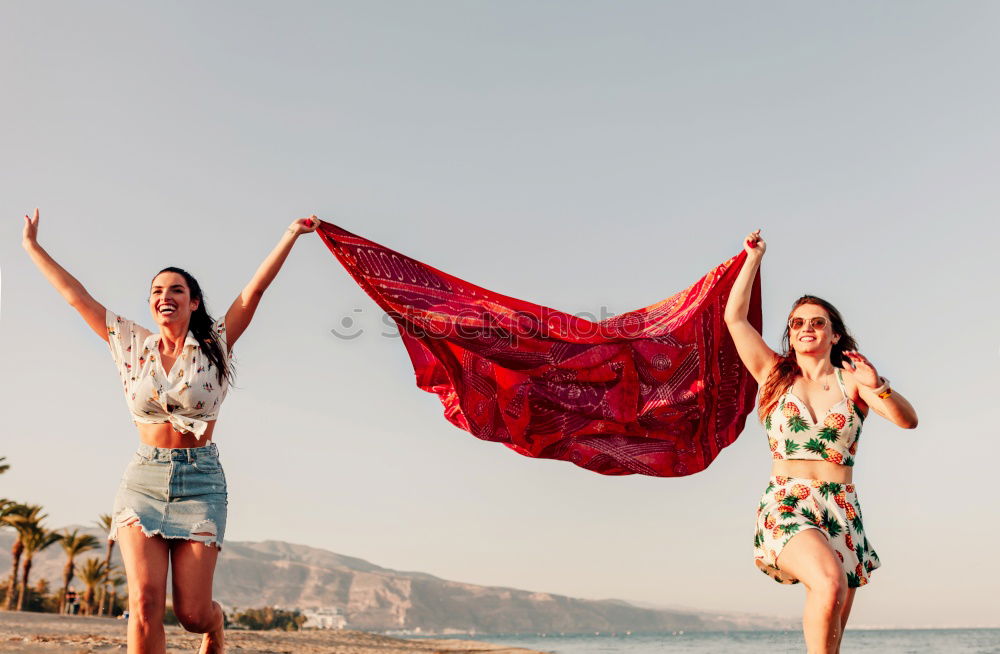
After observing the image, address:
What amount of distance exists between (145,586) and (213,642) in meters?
0.77

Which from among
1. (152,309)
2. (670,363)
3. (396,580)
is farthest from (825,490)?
(396,580)

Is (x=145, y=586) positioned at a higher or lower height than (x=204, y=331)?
lower

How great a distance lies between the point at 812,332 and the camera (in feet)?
17.6

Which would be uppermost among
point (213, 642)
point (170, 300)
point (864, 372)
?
point (170, 300)

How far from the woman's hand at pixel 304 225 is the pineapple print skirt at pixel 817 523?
353cm

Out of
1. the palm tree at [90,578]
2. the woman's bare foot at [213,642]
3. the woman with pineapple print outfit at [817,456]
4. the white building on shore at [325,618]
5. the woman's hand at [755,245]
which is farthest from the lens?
the white building on shore at [325,618]

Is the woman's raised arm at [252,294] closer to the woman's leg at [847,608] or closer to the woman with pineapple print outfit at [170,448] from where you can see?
the woman with pineapple print outfit at [170,448]

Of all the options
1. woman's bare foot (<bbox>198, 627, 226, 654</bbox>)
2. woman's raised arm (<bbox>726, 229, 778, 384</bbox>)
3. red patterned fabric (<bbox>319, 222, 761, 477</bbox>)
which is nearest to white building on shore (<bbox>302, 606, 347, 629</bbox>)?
red patterned fabric (<bbox>319, 222, 761, 477</bbox>)

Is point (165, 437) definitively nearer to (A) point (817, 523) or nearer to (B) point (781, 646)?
(A) point (817, 523)

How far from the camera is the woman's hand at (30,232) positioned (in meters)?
5.48

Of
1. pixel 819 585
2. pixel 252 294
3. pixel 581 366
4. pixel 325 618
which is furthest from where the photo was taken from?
pixel 325 618

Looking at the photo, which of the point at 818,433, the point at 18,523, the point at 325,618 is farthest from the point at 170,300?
the point at 325,618

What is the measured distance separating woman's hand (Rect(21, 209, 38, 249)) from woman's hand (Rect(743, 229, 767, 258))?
4.68 metres

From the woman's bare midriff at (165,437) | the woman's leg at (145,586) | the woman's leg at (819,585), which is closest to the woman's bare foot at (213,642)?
the woman's leg at (145,586)
